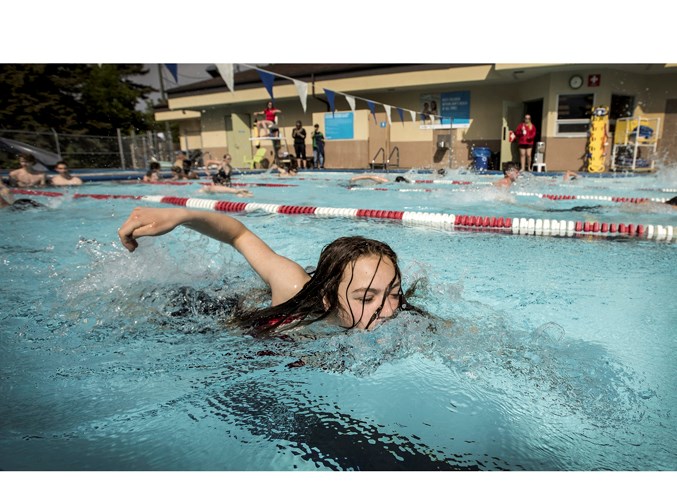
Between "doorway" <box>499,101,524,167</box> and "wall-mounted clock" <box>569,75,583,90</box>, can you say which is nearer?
"wall-mounted clock" <box>569,75,583,90</box>

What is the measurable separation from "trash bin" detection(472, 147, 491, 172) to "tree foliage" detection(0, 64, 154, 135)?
660 inches

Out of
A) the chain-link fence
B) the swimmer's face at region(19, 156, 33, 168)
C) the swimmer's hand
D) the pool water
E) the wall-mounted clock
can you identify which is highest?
the wall-mounted clock

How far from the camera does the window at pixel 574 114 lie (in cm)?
1392

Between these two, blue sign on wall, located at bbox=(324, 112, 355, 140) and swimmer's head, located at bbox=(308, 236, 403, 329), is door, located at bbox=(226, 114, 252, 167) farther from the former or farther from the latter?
swimmer's head, located at bbox=(308, 236, 403, 329)

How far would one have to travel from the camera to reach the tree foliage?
21.5 m

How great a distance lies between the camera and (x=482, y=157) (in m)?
16.0

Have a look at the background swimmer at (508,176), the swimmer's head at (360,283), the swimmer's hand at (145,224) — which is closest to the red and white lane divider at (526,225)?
the background swimmer at (508,176)

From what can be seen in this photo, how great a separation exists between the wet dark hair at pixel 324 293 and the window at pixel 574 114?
1465 cm

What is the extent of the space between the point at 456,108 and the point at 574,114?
13.9ft

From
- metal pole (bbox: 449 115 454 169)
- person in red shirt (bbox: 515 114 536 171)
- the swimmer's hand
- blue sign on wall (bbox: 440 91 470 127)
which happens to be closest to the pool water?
the swimmer's hand

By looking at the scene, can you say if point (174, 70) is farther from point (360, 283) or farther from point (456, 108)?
point (456, 108)

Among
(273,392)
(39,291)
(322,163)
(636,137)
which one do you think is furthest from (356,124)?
(273,392)

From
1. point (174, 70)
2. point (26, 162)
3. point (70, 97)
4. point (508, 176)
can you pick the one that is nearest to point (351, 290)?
point (174, 70)

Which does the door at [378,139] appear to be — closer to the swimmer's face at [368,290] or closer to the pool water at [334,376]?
the pool water at [334,376]
